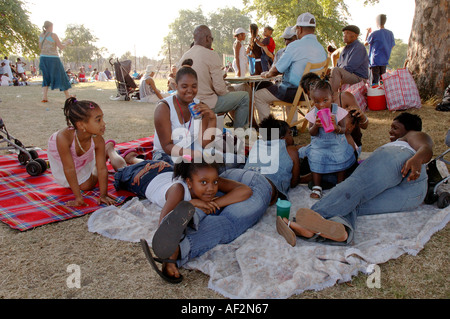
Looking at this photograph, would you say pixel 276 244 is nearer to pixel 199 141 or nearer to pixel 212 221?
pixel 212 221

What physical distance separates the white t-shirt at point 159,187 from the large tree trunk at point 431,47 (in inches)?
265

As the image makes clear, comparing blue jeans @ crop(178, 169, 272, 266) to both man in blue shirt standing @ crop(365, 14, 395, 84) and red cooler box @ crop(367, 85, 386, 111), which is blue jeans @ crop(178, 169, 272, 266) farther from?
man in blue shirt standing @ crop(365, 14, 395, 84)

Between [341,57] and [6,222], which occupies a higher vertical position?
[341,57]

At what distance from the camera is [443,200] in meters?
2.59

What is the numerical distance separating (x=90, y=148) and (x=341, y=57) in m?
5.37

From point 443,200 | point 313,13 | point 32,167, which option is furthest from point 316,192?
point 313,13

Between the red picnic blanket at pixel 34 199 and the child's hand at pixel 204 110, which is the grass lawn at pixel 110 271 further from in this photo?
the child's hand at pixel 204 110

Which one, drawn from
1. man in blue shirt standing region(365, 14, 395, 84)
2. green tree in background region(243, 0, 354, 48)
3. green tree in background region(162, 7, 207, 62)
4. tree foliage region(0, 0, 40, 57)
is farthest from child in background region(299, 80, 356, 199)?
green tree in background region(162, 7, 207, 62)

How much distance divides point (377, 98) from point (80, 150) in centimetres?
617

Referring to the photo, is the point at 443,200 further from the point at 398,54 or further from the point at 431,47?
the point at 398,54

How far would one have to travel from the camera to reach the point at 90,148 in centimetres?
306

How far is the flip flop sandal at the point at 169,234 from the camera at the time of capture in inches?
68.6

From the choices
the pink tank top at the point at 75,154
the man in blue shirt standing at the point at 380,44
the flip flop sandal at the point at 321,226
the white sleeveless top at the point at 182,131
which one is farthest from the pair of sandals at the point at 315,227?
the man in blue shirt standing at the point at 380,44

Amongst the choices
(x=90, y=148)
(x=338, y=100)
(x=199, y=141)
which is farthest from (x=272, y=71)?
(x=90, y=148)
